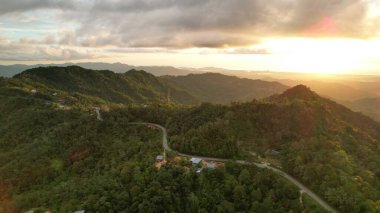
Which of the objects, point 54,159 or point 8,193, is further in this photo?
point 54,159

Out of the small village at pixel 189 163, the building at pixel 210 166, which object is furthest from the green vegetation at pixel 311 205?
the building at pixel 210 166

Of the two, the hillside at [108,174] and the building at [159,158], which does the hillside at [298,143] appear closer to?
the hillside at [108,174]

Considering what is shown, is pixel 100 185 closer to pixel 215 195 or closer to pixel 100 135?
pixel 215 195

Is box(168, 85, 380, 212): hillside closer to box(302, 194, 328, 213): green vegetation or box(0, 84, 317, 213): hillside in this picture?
box(302, 194, 328, 213): green vegetation

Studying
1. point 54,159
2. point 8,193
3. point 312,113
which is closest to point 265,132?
point 312,113

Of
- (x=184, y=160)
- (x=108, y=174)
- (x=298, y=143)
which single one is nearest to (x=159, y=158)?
(x=184, y=160)

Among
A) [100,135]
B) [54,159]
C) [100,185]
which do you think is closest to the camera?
[100,185]

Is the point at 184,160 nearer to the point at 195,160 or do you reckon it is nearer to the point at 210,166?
the point at 195,160

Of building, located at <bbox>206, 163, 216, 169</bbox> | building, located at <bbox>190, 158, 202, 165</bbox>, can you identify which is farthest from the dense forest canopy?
building, located at <bbox>190, 158, 202, 165</bbox>
